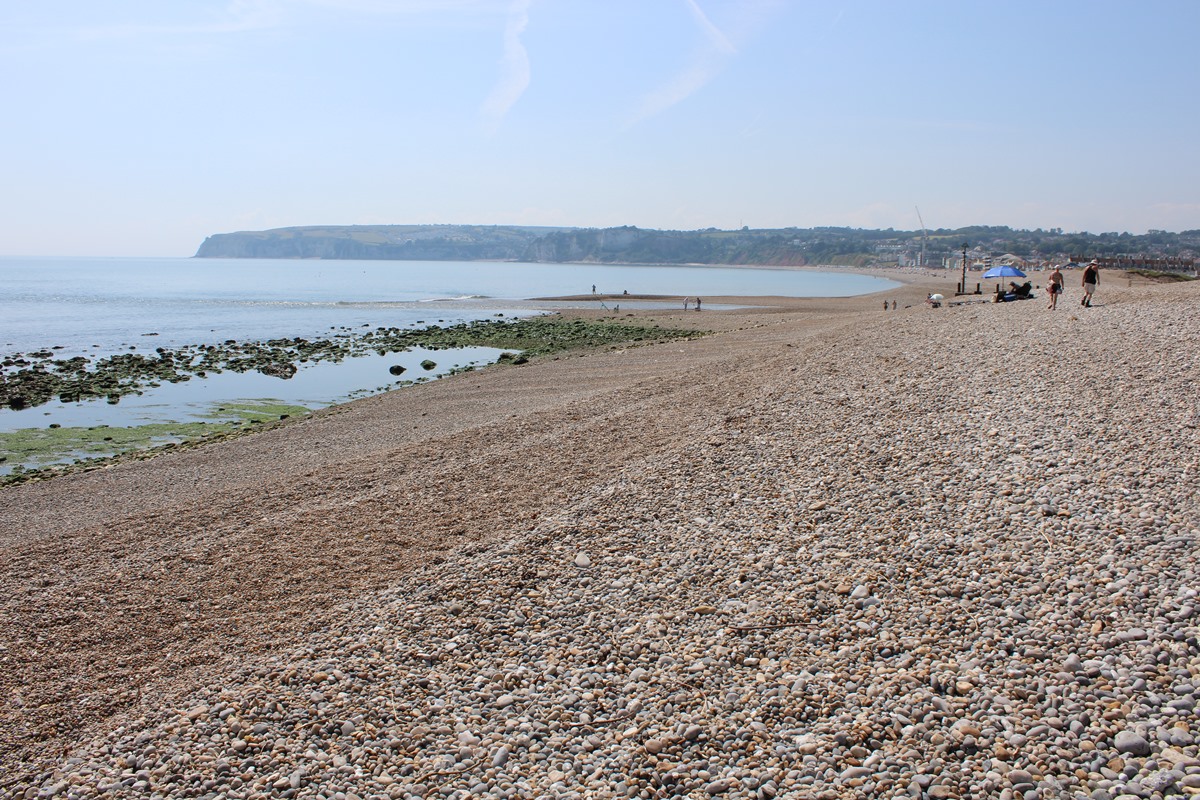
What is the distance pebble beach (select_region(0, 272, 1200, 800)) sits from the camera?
4.91 metres

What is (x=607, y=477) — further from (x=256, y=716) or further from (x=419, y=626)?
(x=256, y=716)

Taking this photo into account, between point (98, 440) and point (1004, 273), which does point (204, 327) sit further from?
point (1004, 273)

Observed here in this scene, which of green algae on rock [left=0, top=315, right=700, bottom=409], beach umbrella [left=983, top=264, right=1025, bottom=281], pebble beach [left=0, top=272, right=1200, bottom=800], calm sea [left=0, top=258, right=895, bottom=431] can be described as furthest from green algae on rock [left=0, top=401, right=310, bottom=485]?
beach umbrella [left=983, top=264, right=1025, bottom=281]

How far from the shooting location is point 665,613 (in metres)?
6.69

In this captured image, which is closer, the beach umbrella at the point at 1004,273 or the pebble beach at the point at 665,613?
the pebble beach at the point at 665,613

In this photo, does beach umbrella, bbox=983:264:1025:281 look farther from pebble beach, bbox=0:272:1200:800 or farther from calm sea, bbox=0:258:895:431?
pebble beach, bbox=0:272:1200:800

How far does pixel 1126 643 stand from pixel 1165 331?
1194cm

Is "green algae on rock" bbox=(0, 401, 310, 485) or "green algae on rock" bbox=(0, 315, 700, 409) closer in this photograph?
"green algae on rock" bbox=(0, 401, 310, 485)

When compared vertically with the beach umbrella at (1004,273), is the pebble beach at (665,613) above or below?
below

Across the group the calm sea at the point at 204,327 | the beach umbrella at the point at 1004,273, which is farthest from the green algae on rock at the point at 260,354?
the beach umbrella at the point at 1004,273

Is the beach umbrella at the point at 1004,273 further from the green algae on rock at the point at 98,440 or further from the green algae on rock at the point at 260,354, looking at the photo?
the green algae on rock at the point at 98,440

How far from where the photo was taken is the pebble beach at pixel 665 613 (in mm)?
4906

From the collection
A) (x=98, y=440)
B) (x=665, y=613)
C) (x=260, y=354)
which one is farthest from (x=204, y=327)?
(x=665, y=613)

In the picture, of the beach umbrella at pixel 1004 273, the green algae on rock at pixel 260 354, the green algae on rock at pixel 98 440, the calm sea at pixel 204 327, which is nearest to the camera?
the green algae on rock at pixel 98 440
